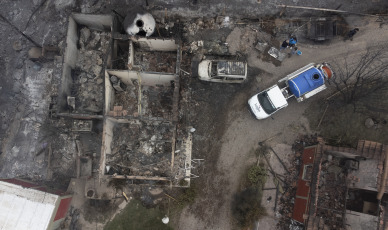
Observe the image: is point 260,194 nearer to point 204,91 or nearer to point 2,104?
point 204,91

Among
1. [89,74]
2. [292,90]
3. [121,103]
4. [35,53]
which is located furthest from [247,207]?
[35,53]

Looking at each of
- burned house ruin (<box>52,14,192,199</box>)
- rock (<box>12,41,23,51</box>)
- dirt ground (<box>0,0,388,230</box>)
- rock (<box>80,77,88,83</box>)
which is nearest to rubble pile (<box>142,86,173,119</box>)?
burned house ruin (<box>52,14,192,199</box>)

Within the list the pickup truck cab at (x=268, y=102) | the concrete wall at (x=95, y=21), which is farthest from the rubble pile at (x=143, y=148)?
the concrete wall at (x=95, y=21)

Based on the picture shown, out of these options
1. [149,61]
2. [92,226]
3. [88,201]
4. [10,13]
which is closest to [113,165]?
[88,201]

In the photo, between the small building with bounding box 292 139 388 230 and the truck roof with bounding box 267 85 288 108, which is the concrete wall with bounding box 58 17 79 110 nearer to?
the truck roof with bounding box 267 85 288 108

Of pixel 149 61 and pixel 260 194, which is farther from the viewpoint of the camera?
pixel 149 61
